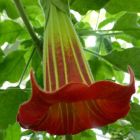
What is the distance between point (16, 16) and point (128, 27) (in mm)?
306

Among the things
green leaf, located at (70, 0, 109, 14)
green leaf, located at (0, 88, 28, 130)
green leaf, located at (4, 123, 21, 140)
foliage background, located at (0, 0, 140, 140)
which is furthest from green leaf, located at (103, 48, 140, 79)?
green leaf, located at (4, 123, 21, 140)

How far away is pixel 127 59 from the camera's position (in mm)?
897

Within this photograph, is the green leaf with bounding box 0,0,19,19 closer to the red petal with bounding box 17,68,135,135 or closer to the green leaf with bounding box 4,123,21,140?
the green leaf with bounding box 4,123,21,140

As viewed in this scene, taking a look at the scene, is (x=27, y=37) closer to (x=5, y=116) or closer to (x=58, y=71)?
(x=5, y=116)

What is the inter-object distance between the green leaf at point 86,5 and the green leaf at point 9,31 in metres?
0.20

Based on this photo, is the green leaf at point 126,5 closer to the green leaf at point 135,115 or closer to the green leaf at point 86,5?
the green leaf at point 86,5

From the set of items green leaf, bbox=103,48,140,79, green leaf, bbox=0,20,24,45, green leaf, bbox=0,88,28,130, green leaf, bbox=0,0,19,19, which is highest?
green leaf, bbox=0,0,19,19

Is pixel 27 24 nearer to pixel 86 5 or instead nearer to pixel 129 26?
pixel 86 5

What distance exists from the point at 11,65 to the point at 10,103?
0.55 ft

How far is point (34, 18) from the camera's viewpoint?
1.11 metres

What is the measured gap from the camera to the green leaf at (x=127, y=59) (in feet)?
2.91

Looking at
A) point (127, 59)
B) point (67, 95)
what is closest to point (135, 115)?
point (127, 59)

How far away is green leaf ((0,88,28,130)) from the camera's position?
91cm

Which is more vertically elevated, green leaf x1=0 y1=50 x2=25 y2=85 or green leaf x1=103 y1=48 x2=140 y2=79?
green leaf x1=0 y1=50 x2=25 y2=85
